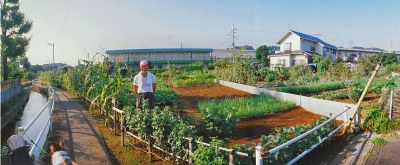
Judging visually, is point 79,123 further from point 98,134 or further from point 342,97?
point 342,97

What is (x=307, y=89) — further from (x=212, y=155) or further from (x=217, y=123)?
(x=212, y=155)

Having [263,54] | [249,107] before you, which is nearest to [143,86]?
[249,107]

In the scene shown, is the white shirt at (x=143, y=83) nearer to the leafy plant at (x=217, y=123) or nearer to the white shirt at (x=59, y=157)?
the leafy plant at (x=217, y=123)

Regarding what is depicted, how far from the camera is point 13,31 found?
948 inches

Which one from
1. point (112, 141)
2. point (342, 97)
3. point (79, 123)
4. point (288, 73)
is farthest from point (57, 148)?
point (288, 73)

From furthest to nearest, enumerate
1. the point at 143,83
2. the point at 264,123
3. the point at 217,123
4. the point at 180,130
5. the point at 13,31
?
the point at 13,31 < the point at 264,123 < the point at 143,83 < the point at 217,123 < the point at 180,130

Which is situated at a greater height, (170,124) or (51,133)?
(170,124)

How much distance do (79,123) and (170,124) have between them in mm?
4809

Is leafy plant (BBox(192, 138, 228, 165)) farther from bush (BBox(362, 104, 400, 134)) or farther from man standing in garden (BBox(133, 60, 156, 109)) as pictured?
bush (BBox(362, 104, 400, 134))

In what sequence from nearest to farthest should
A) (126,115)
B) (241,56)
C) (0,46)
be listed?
(126,115)
(241,56)
(0,46)

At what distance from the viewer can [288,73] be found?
23141 millimetres

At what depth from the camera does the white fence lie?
14.9 ft

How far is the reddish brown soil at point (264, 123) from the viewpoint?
6.60m

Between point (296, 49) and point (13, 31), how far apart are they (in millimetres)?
32163
